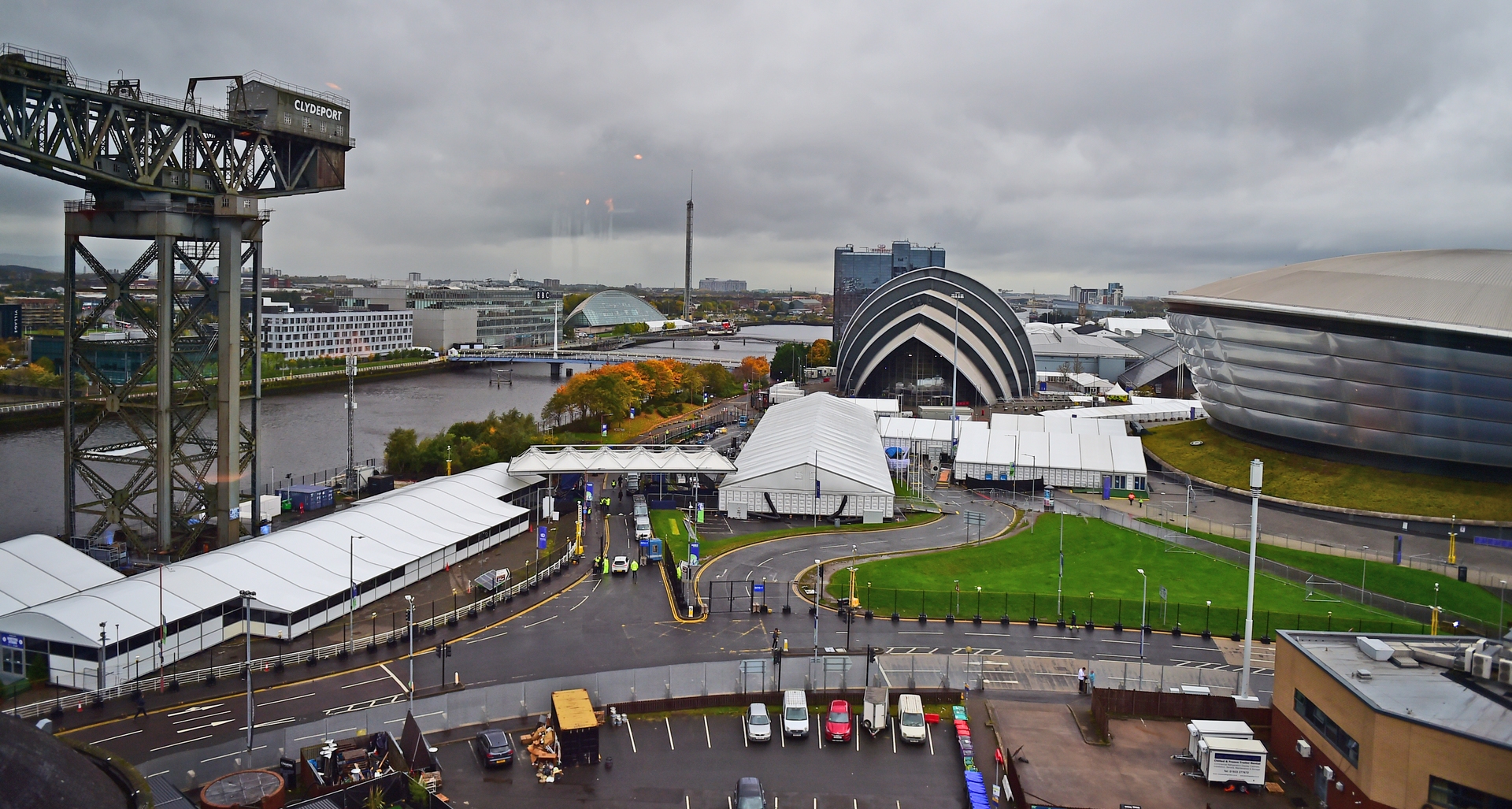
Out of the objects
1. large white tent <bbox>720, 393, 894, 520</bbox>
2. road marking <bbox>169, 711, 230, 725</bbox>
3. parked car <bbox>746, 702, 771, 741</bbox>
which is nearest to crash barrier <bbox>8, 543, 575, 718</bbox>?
road marking <bbox>169, 711, 230, 725</bbox>

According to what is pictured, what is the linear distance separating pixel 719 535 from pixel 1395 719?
81.4 feet

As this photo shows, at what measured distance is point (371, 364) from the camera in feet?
354

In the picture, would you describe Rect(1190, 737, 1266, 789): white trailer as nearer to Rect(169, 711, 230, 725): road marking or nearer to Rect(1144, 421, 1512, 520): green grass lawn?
Rect(169, 711, 230, 725): road marking

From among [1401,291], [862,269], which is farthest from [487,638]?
[862,269]

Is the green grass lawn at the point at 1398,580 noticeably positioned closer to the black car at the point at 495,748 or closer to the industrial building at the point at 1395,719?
→ the industrial building at the point at 1395,719

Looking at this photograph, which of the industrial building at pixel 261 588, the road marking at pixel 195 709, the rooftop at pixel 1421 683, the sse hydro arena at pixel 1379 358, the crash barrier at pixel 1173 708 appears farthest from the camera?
the sse hydro arena at pixel 1379 358

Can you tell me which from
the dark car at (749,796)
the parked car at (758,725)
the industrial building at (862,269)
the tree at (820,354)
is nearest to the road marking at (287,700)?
the parked car at (758,725)

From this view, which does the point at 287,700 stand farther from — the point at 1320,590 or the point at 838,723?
the point at 1320,590

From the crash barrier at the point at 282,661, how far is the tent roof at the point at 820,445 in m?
14.2

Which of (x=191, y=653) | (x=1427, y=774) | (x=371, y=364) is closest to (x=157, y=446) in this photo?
(x=191, y=653)

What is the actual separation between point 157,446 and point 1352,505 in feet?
157

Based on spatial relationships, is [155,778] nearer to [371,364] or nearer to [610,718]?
[610,718]

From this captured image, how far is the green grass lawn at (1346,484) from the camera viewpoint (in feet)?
142

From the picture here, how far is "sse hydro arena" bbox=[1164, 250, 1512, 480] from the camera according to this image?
144 feet
